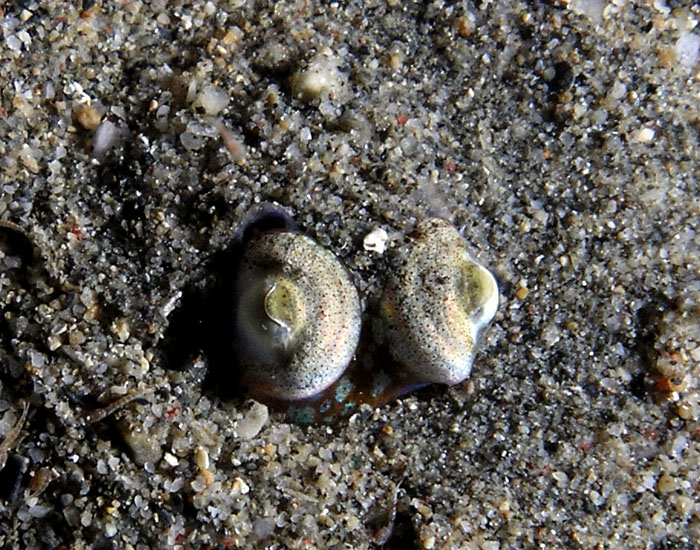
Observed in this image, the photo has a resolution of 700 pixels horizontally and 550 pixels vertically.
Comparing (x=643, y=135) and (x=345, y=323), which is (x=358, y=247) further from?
(x=643, y=135)

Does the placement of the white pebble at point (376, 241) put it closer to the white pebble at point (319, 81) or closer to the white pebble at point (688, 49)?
the white pebble at point (319, 81)

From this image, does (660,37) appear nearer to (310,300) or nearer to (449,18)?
(449,18)

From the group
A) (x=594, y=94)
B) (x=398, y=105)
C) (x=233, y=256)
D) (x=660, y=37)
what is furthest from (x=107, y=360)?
(x=660, y=37)

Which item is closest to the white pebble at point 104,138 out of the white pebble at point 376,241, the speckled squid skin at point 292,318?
the speckled squid skin at point 292,318

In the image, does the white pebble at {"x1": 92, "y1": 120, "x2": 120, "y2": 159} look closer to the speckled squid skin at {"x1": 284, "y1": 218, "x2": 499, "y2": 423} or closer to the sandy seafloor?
the sandy seafloor

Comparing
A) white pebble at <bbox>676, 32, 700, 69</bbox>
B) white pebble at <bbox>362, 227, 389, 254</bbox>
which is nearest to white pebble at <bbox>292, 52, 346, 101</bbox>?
white pebble at <bbox>362, 227, 389, 254</bbox>

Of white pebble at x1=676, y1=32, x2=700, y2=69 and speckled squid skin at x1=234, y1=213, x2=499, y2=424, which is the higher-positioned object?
white pebble at x1=676, y1=32, x2=700, y2=69
